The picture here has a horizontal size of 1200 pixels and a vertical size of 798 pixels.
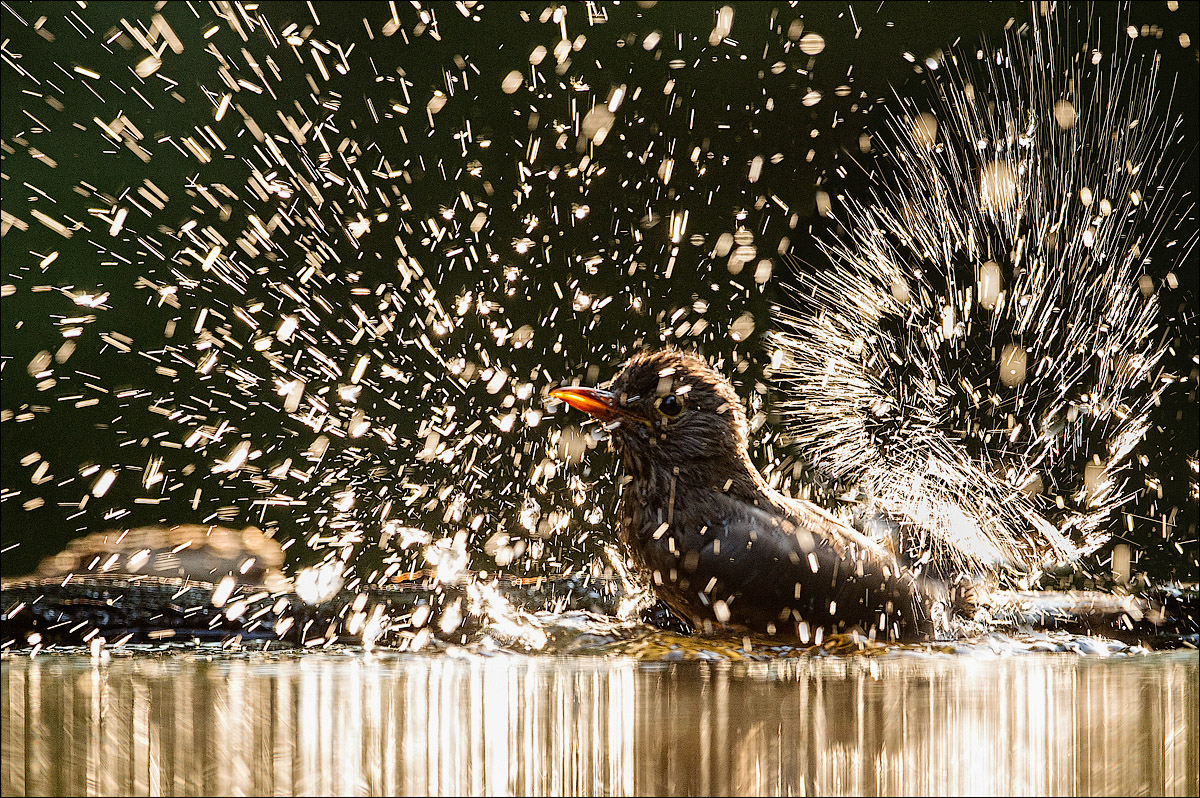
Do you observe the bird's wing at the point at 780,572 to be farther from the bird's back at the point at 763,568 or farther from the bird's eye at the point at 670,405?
the bird's eye at the point at 670,405

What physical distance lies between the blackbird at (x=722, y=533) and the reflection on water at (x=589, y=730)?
423 millimetres

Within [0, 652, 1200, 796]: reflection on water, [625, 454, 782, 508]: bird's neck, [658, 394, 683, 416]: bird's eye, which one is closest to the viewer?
[0, 652, 1200, 796]: reflection on water

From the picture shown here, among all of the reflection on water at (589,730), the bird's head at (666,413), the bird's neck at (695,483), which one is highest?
the bird's head at (666,413)

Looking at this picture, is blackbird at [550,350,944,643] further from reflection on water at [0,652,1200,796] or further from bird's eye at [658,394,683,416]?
reflection on water at [0,652,1200,796]

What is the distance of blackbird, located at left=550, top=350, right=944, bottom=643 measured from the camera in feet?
7.03

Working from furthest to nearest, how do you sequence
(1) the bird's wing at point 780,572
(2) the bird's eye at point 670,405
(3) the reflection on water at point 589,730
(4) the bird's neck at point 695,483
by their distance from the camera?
(2) the bird's eye at point 670,405 → (4) the bird's neck at point 695,483 → (1) the bird's wing at point 780,572 → (3) the reflection on water at point 589,730

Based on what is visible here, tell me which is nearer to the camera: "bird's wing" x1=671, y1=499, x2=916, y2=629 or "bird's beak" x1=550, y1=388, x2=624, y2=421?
"bird's wing" x1=671, y1=499, x2=916, y2=629

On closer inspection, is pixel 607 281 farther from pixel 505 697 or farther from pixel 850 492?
pixel 505 697

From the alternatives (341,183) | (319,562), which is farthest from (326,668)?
(341,183)

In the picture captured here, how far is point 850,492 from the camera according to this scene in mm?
2873

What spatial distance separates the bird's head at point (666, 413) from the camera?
2.38m

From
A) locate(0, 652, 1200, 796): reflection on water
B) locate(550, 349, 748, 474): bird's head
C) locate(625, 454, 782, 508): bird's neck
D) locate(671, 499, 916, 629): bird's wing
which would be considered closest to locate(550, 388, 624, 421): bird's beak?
locate(550, 349, 748, 474): bird's head

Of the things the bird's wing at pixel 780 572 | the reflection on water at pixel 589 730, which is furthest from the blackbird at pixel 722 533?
the reflection on water at pixel 589 730

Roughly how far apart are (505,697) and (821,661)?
2.69 ft
